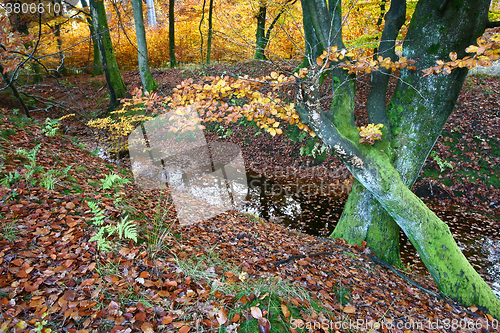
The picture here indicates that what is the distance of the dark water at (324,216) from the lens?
5.14 m

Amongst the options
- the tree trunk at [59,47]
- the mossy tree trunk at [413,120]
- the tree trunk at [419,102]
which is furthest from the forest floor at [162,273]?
the tree trunk at [59,47]

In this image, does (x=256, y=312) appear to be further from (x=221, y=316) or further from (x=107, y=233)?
(x=107, y=233)

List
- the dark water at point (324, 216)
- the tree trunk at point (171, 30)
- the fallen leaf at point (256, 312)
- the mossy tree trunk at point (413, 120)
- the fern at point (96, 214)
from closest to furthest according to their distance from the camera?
the fallen leaf at point (256, 312), the fern at point (96, 214), the mossy tree trunk at point (413, 120), the dark water at point (324, 216), the tree trunk at point (171, 30)

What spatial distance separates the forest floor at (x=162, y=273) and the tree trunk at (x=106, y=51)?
24.3 feet

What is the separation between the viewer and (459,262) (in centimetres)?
352

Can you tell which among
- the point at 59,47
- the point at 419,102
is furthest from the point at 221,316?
the point at 59,47

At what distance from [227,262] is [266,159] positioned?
723cm

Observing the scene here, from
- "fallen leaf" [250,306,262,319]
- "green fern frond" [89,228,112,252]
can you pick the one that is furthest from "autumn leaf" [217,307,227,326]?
"green fern frond" [89,228,112,252]

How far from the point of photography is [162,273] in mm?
2389

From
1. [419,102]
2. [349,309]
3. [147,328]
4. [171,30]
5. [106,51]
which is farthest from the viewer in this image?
[171,30]

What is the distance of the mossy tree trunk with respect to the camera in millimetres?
3463

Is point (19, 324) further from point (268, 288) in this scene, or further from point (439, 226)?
point (439, 226)

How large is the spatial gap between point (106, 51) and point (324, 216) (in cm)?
1201

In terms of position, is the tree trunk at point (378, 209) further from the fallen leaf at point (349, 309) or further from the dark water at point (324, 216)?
A: the fallen leaf at point (349, 309)
